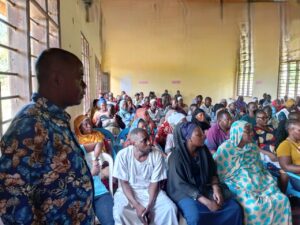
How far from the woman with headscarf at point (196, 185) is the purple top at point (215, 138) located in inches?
35.7

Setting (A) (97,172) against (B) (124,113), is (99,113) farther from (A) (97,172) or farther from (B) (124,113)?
(A) (97,172)

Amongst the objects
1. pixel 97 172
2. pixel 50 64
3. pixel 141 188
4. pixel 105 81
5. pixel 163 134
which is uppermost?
pixel 105 81

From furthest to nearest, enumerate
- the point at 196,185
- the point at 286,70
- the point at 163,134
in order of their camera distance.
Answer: the point at 286,70 → the point at 163,134 → the point at 196,185

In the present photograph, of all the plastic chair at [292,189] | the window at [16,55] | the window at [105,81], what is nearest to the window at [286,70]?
the window at [105,81]

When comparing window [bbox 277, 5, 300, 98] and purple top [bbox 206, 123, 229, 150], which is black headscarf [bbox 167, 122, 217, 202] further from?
window [bbox 277, 5, 300, 98]

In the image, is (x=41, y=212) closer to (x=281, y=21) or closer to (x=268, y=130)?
(x=268, y=130)

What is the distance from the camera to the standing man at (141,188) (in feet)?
7.59

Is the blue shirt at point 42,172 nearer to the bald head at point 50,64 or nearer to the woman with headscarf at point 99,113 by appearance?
the bald head at point 50,64

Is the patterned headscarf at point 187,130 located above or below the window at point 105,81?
below

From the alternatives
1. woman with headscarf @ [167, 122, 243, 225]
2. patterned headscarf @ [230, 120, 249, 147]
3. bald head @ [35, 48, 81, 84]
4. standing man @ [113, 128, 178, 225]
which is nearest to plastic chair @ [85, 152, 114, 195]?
standing man @ [113, 128, 178, 225]

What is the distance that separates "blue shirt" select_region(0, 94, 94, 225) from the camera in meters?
0.91

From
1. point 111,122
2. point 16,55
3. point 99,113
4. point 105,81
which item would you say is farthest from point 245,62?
point 16,55

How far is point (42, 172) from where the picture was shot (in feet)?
3.10

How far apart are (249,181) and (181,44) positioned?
984 cm
